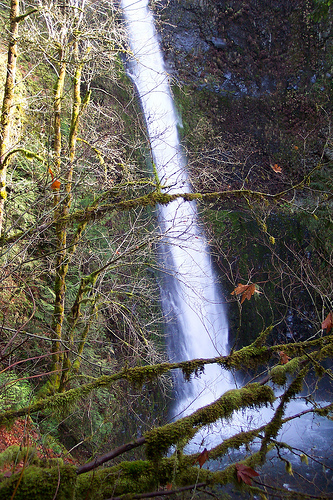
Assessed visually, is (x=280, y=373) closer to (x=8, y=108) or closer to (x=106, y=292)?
(x=106, y=292)

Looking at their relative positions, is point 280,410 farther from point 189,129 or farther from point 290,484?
point 189,129

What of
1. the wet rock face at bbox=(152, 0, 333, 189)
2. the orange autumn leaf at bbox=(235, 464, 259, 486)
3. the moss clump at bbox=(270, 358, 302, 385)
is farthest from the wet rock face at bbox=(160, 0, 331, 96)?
the orange autumn leaf at bbox=(235, 464, 259, 486)

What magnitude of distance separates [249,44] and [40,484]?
1841 cm

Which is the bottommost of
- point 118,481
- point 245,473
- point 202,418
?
point 245,473

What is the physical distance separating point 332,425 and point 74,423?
24.3 ft

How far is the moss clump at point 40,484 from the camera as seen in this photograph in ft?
5.57

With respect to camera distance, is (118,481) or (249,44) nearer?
(118,481)

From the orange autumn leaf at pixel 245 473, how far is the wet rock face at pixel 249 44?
1577 centimetres

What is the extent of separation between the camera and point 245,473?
87.9 inches

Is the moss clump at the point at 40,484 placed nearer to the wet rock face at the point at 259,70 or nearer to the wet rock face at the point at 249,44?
the wet rock face at the point at 259,70

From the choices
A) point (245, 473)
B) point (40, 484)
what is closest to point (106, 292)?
point (245, 473)

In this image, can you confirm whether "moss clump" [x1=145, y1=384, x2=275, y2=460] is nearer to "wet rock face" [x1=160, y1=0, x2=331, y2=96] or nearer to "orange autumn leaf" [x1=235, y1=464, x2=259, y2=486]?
"orange autumn leaf" [x1=235, y1=464, x2=259, y2=486]

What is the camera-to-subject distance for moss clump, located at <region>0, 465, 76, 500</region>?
1.70m

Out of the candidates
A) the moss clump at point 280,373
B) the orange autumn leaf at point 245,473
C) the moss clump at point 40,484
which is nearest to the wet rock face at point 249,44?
the moss clump at point 280,373
